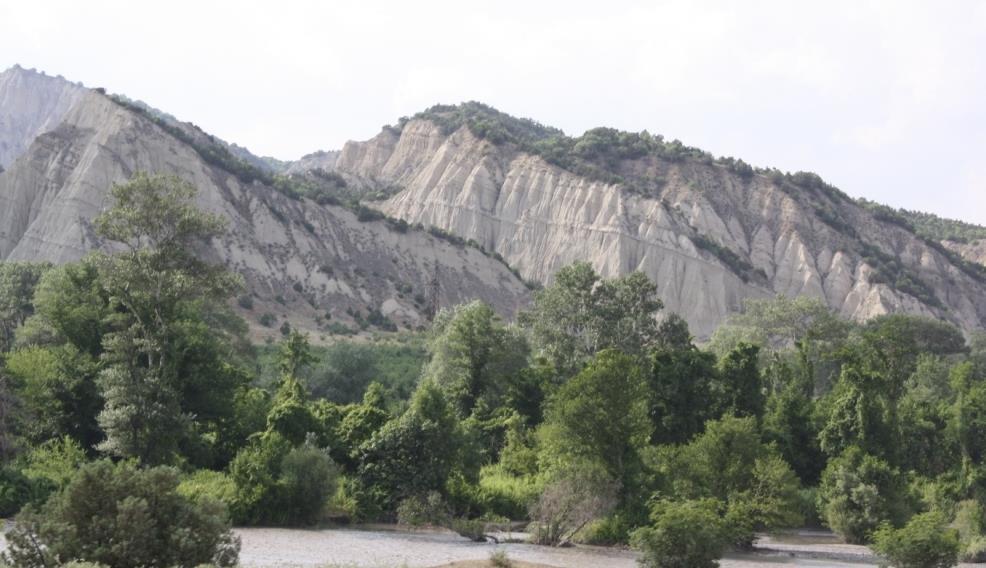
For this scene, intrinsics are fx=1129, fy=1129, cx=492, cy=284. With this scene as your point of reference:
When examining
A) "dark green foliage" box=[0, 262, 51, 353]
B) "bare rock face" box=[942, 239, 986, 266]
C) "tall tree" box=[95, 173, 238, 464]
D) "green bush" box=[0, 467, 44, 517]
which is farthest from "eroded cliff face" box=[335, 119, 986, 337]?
"green bush" box=[0, 467, 44, 517]

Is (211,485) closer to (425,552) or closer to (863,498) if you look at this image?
(425,552)

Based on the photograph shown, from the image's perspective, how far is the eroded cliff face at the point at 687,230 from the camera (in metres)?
128

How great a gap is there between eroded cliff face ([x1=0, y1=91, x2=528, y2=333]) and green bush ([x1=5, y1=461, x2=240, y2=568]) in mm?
73320

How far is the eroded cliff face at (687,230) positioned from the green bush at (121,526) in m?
102

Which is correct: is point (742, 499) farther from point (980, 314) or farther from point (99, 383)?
point (980, 314)

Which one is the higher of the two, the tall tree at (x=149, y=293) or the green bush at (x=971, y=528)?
the tall tree at (x=149, y=293)

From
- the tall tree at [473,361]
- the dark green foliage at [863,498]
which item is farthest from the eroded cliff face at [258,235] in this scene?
the dark green foliage at [863,498]

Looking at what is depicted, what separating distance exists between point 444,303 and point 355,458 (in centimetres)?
6972

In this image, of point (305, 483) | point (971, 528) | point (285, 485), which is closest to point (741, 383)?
point (971, 528)

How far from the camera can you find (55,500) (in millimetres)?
22828

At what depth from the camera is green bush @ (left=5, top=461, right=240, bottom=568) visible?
21859 millimetres

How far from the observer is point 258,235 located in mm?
110688

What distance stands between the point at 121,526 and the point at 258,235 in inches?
3556

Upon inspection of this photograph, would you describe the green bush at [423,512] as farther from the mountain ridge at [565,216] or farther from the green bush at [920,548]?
the mountain ridge at [565,216]
